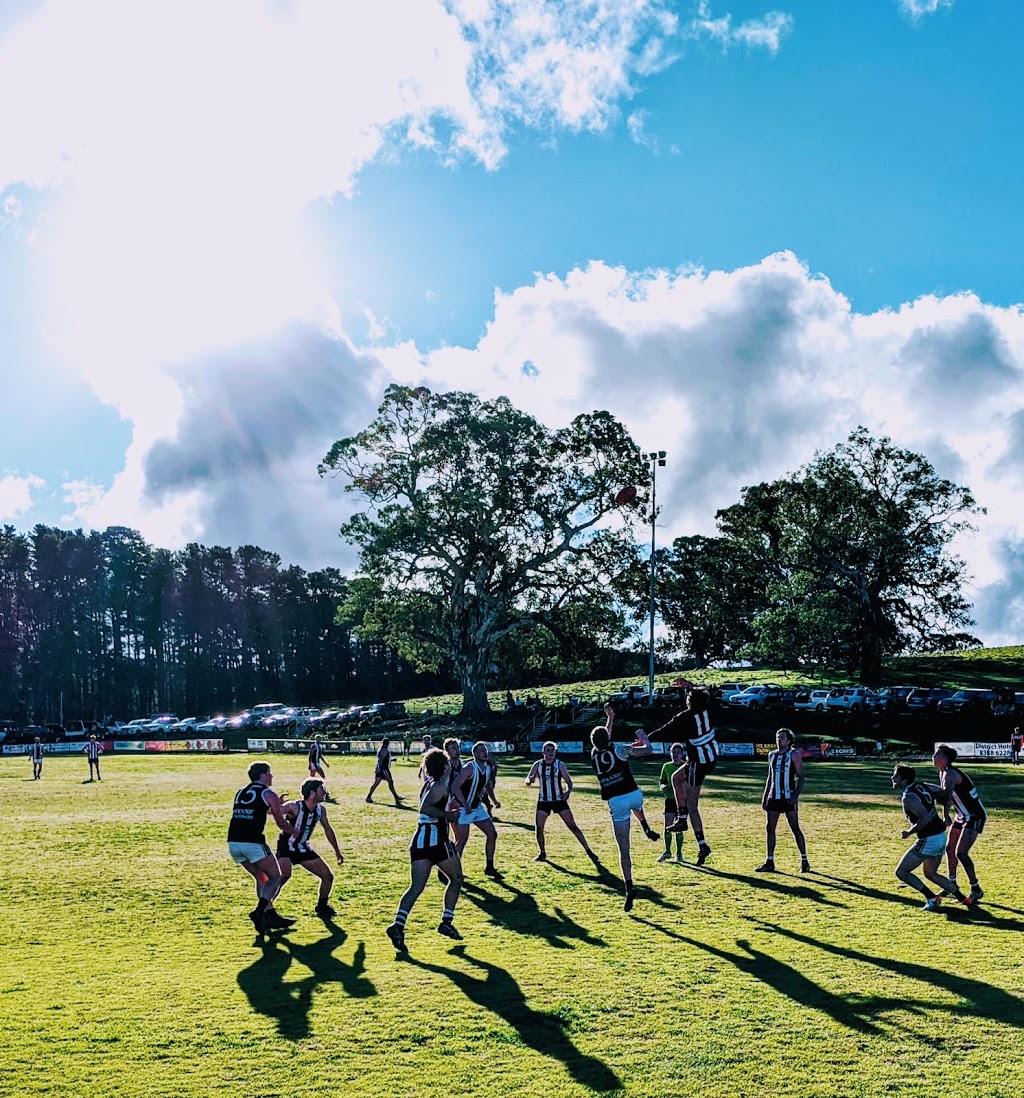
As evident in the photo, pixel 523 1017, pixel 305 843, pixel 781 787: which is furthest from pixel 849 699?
pixel 523 1017

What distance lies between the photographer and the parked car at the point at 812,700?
169ft

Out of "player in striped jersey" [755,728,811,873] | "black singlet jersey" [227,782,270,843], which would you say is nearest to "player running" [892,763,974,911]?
"player in striped jersey" [755,728,811,873]

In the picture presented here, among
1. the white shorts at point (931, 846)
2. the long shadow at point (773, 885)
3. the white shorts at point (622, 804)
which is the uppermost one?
the white shorts at point (622, 804)

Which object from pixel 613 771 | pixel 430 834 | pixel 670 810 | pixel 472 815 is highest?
pixel 613 771

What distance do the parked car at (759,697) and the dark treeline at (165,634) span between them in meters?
50.1

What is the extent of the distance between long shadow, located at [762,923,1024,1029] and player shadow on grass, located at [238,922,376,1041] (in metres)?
4.66

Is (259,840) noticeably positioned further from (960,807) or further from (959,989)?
A: (960,807)

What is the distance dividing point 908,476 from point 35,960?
62568mm

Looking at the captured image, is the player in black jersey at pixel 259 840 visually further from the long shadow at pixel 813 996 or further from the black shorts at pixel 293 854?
the long shadow at pixel 813 996

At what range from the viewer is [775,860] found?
47.4 feet

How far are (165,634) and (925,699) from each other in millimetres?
81522

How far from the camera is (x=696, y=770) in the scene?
13617 millimetres

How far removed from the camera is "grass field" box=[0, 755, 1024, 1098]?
6.42m

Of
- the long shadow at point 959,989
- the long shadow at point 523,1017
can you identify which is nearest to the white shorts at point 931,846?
the long shadow at point 959,989
